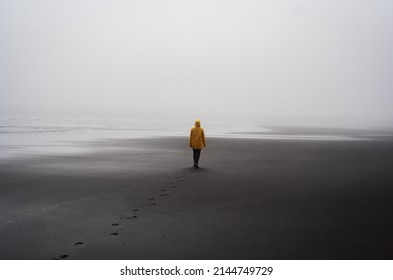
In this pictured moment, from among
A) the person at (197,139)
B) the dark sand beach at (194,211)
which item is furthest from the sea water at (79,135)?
the person at (197,139)

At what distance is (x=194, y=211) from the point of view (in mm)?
7586

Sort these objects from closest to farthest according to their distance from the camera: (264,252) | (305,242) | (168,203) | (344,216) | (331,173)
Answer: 1. (264,252)
2. (305,242)
3. (344,216)
4. (168,203)
5. (331,173)

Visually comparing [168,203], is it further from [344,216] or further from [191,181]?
[344,216]

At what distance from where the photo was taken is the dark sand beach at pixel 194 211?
5.36 meters

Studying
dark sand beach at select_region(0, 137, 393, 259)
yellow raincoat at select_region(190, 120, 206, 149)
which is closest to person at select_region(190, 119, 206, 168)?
yellow raincoat at select_region(190, 120, 206, 149)

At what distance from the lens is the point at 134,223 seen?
262 inches

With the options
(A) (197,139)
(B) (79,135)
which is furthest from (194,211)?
(B) (79,135)

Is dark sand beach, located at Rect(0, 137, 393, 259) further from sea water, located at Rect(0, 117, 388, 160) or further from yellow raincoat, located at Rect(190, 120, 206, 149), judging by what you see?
sea water, located at Rect(0, 117, 388, 160)

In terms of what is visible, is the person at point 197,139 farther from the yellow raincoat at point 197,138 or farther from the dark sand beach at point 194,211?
the dark sand beach at point 194,211

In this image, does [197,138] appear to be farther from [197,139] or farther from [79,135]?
[79,135]

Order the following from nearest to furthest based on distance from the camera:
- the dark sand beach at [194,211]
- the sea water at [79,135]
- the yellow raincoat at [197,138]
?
the dark sand beach at [194,211] < the yellow raincoat at [197,138] < the sea water at [79,135]

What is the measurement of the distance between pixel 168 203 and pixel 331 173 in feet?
21.2

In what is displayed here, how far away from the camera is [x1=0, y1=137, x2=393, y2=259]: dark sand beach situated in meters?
5.36
